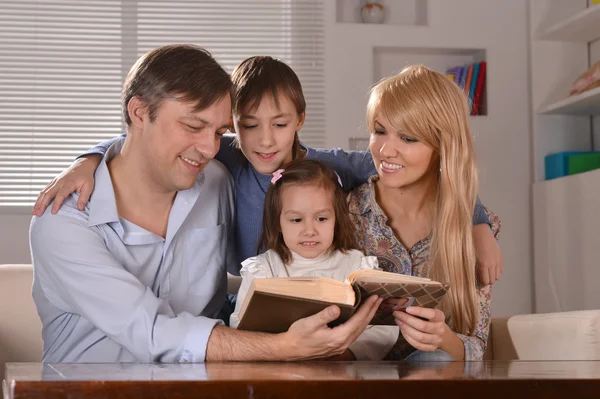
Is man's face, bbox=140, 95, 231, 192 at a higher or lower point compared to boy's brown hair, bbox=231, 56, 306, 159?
lower

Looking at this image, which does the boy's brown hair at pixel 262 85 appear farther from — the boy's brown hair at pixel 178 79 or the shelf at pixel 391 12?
the shelf at pixel 391 12

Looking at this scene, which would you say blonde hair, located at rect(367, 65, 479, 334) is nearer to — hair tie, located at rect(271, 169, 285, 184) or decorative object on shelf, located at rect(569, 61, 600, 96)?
hair tie, located at rect(271, 169, 285, 184)

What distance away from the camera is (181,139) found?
1991 mm

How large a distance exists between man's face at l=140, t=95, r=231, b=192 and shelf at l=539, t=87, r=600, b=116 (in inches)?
109

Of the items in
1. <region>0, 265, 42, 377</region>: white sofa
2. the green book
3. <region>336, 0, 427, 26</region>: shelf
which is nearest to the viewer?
<region>0, 265, 42, 377</region>: white sofa

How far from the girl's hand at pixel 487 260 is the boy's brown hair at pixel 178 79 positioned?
0.85m

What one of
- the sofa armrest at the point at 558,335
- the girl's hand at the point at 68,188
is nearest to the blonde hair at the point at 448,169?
the sofa armrest at the point at 558,335

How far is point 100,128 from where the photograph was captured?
4805 millimetres

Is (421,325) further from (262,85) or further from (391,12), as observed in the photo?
(391,12)

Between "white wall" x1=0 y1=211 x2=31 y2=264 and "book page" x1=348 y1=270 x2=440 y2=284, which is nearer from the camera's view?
"book page" x1=348 y1=270 x2=440 y2=284

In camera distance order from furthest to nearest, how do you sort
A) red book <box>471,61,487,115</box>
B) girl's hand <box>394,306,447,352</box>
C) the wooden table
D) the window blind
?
red book <box>471,61,487,115</box>
the window blind
girl's hand <box>394,306,447,352</box>
the wooden table

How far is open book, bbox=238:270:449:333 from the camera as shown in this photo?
143 cm

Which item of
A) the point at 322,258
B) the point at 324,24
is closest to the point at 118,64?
the point at 324,24

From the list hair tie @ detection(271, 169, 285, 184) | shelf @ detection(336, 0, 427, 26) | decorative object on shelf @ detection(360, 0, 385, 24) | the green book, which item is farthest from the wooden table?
shelf @ detection(336, 0, 427, 26)
